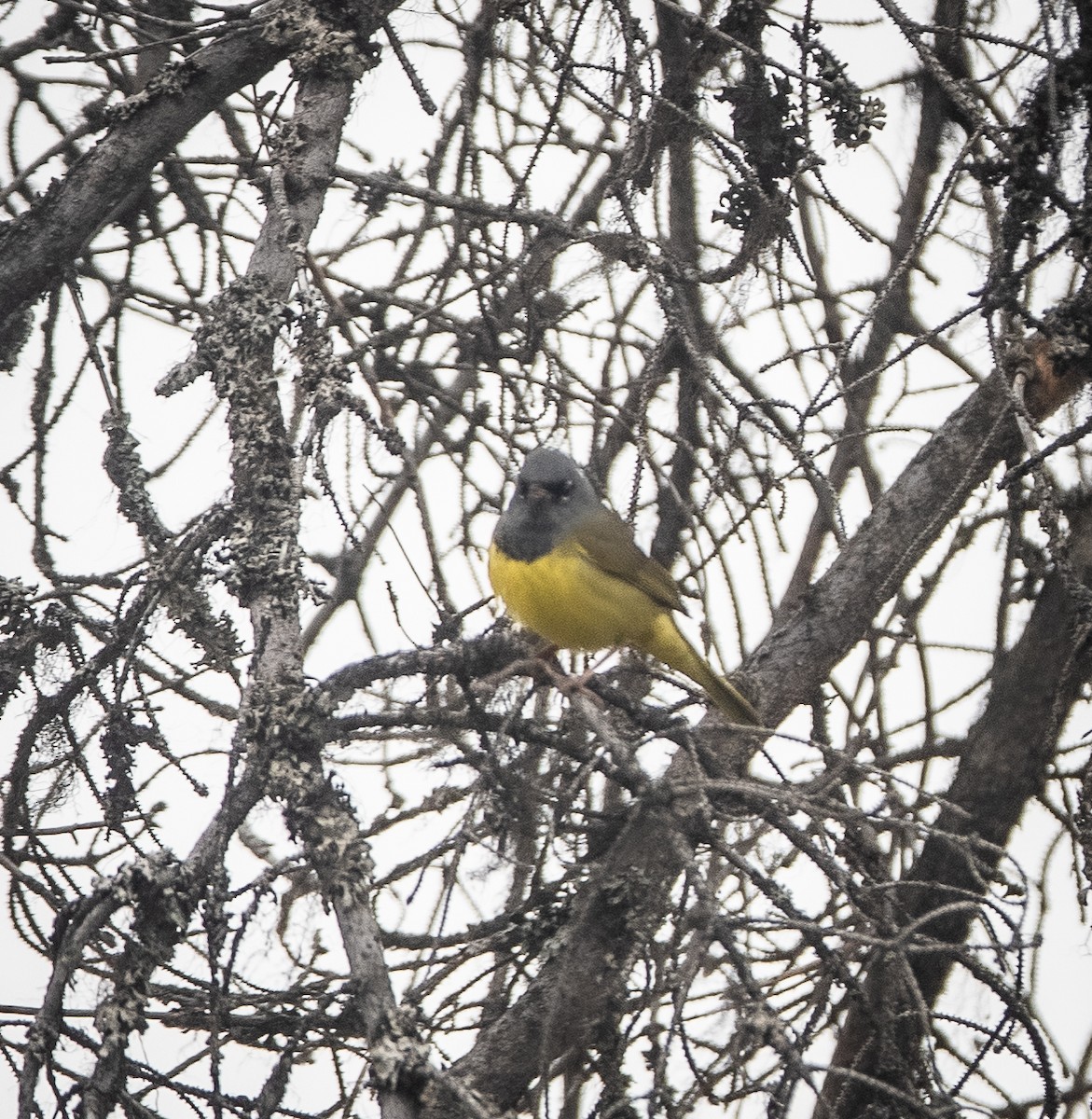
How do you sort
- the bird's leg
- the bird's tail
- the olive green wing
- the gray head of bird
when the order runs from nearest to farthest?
the bird's leg < the bird's tail < the gray head of bird < the olive green wing

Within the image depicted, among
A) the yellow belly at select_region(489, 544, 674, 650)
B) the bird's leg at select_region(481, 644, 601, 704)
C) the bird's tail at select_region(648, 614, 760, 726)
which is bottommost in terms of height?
the bird's leg at select_region(481, 644, 601, 704)

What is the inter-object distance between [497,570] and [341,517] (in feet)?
4.80

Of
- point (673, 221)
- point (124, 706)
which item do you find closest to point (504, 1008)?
point (124, 706)

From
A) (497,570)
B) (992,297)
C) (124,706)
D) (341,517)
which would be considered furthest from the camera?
(497,570)

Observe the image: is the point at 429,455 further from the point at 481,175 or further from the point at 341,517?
the point at 341,517

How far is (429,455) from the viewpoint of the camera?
478 cm

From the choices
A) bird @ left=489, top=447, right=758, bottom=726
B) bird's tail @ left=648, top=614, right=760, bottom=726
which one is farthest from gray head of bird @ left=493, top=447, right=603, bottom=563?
bird's tail @ left=648, top=614, right=760, bottom=726

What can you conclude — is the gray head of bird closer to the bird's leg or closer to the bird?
the bird

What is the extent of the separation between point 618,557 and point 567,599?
28cm

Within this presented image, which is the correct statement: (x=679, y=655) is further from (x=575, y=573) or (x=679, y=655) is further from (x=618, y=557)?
(x=575, y=573)

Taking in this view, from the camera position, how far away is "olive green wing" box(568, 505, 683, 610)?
4184 mm

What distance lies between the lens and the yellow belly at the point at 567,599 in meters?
3.96

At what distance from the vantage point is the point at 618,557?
4188 mm

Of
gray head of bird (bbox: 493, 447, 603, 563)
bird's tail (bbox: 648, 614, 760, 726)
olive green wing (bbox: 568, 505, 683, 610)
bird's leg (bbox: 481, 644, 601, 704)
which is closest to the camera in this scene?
bird's leg (bbox: 481, 644, 601, 704)
